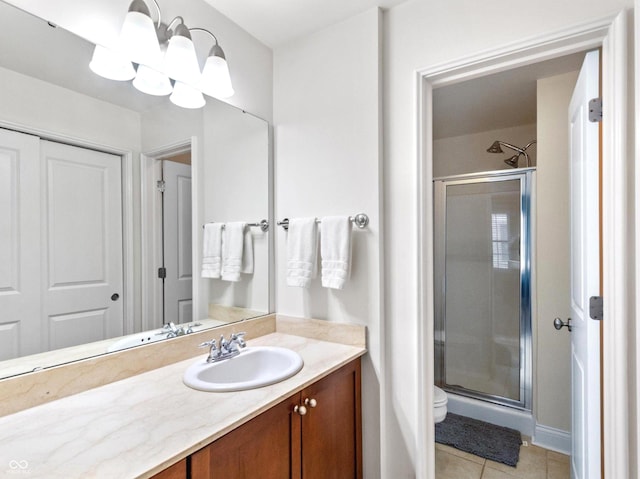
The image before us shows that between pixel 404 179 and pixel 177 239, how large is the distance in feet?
3.40

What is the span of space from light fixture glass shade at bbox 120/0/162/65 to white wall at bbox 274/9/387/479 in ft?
2.42

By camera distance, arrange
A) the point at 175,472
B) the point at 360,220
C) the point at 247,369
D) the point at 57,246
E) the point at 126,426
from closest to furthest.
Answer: the point at 175,472 < the point at 126,426 < the point at 57,246 < the point at 247,369 < the point at 360,220

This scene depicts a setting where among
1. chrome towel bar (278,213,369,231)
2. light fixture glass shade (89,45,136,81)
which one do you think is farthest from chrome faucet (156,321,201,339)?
light fixture glass shade (89,45,136,81)

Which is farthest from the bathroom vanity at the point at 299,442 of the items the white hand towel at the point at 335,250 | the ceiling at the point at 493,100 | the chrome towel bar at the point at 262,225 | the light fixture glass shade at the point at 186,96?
the ceiling at the point at 493,100

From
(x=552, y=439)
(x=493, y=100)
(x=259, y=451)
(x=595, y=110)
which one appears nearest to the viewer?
(x=259, y=451)

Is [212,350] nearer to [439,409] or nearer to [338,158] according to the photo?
[338,158]

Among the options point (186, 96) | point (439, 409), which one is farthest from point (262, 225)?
point (439, 409)

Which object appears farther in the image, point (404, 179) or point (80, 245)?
point (404, 179)

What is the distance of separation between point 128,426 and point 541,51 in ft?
6.01

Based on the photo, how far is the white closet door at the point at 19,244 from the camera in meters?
1.02

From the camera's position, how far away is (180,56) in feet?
4.52

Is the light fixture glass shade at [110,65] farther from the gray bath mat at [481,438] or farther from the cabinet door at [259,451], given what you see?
the gray bath mat at [481,438]

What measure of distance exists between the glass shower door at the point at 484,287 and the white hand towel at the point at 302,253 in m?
1.59

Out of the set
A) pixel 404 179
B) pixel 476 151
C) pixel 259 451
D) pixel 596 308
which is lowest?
pixel 259 451
